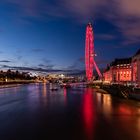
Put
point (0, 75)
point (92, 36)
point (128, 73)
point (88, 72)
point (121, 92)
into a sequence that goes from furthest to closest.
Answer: point (0, 75), point (128, 73), point (92, 36), point (88, 72), point (121, 92)

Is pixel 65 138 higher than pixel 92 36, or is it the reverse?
pixel 92 36

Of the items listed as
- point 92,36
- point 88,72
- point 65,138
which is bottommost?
point 65,138

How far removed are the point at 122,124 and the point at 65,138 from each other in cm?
602

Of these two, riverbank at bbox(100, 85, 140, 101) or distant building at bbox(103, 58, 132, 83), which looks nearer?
riverbank at bbox(100, 85, 140, 101)

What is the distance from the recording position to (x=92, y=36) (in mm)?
89062

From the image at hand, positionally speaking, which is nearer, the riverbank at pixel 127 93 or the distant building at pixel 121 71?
the riverbank at pixel 127 93

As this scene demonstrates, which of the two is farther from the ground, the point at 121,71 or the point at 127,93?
the point at 121,71

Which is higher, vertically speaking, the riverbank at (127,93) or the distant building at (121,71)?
the distant building at (121,71)

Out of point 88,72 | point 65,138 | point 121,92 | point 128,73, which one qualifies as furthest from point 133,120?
point 128,73

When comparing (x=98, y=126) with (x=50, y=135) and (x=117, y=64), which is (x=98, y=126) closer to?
(x=50, y=135)

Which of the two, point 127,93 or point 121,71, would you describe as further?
point 121,71

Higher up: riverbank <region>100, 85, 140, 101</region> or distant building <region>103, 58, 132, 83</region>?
distant building <region>103, 58, 132, 83</region>

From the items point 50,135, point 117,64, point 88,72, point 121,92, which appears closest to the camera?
point 50,135

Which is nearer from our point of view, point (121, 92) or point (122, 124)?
point (122, 124)
